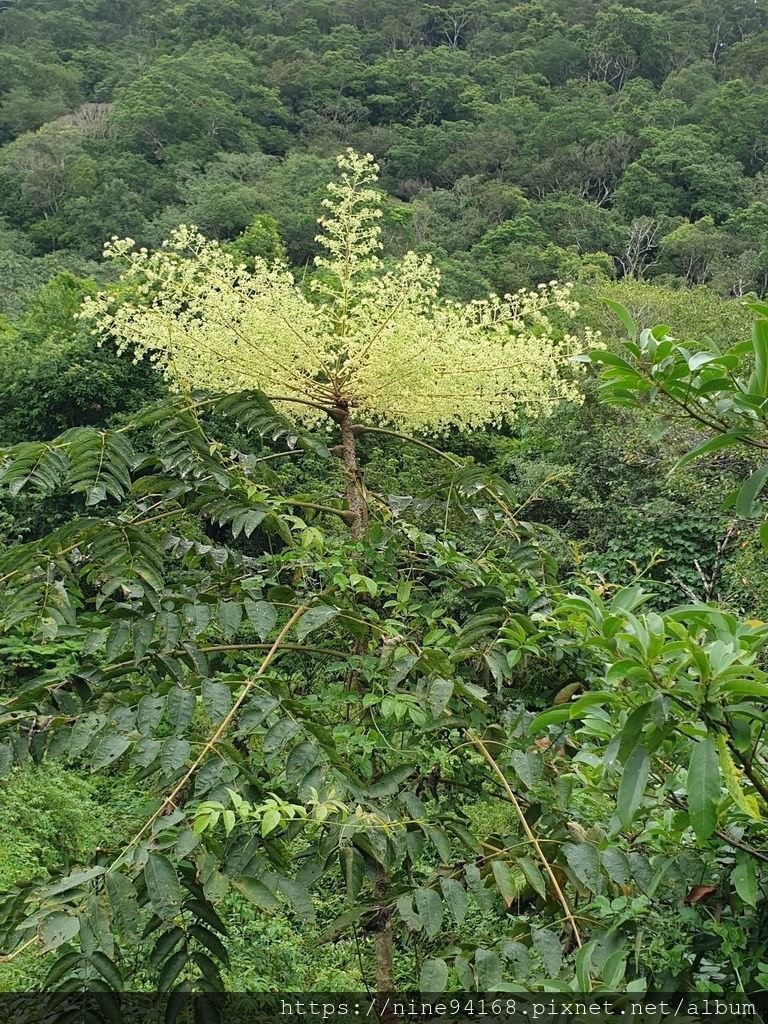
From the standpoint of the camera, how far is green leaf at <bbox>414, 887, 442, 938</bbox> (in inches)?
42.3

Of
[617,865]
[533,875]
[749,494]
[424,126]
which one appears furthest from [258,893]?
[424,126]

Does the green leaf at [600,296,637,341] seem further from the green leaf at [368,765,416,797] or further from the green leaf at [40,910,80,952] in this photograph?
the green leaf at [40,910,80,952]

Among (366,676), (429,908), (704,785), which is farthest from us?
(366,676)

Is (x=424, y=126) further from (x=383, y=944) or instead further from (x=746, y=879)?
(x=746, y=879)

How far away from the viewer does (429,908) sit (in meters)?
1.10

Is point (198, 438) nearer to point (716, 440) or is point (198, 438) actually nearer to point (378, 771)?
point (378, 771)

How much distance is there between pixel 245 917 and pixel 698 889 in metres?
3.49

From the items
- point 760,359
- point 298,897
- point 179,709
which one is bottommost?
point 298,897

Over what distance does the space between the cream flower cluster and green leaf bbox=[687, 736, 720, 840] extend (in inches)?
49.5

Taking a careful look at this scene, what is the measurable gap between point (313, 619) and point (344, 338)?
0.82 m

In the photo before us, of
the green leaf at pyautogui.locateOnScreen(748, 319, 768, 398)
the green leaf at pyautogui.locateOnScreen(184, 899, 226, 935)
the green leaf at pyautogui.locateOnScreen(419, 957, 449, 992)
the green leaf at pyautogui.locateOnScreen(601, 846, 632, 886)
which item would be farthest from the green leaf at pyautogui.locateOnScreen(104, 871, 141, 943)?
the green leaf at pyautogui.locateOnScreen(748, 319, 768, 398)

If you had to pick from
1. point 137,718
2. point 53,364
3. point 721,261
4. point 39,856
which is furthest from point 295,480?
point 721,261

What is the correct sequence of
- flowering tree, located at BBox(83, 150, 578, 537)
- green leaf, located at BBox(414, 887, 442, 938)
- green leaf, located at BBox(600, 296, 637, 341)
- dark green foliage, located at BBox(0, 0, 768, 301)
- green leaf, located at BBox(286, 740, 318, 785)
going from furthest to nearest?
dark green foliage, located at BBox(0, 0, 768, 301), flowering tree, located at BBox(83, 150, 578, 537), green leaf, located at BBox(286, 740, 318, 785), green leaf, located at BBox(414, 887, 442, 938), green leaf, located at BBox(600, 296, 637, 341)

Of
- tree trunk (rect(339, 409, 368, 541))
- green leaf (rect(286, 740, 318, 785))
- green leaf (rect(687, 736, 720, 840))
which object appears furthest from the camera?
tree trunk (rect(339, 409, 368, 541))
